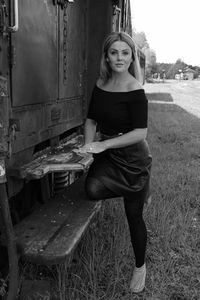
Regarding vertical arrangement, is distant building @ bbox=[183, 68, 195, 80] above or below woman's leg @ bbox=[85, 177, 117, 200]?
above

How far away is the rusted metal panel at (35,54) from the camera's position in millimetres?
2508

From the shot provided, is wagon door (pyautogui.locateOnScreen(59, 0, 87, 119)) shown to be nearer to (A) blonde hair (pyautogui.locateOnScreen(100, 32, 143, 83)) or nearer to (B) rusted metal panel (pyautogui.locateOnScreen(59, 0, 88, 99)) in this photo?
(B) rusted metal panel (pyautogui.locateOnScreen(59, 0, 88, 99))

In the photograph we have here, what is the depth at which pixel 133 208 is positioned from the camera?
105 inches

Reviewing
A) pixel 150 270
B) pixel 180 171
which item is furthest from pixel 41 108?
pixel 180 171

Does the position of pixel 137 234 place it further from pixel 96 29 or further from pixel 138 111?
pixel 96 29

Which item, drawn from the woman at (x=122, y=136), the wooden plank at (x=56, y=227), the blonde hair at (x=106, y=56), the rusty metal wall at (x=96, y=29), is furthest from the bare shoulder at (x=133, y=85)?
the rusty metal wall at (x=96, y=29)

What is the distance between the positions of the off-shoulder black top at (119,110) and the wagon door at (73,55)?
81 cm

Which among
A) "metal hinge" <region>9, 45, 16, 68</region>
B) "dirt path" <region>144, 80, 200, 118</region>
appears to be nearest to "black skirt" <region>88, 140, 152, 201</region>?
"metal hinge" <region>9, 45, 16, 68</region>

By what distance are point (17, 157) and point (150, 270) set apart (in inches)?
50.5

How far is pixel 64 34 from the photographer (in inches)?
134

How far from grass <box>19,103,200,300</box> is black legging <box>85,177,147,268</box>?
288mm

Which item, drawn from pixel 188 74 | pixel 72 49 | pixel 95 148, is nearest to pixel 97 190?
pixel 95 148

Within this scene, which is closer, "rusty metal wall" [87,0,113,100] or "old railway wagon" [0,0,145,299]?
"old railway wagon" [0,0,145,299]

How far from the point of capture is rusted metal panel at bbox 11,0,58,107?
251cm
